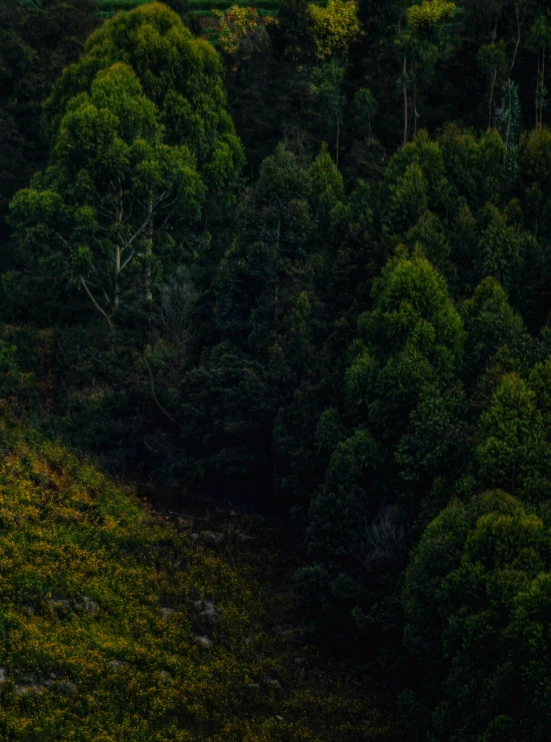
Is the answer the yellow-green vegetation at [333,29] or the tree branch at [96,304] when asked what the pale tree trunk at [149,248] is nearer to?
the tree branch at [96,304]

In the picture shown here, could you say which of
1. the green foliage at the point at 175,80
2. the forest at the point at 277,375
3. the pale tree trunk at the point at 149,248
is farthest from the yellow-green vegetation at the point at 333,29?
the pale tree trunk at the point at 149,248

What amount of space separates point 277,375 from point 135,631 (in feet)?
33.0

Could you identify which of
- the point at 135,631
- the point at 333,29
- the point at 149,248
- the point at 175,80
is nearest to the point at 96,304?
the point at 149,248

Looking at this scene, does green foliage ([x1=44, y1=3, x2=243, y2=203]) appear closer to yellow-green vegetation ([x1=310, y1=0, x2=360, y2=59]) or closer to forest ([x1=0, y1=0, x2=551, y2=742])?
forest ([x1=0, y1=0, x2=551, y2=742])

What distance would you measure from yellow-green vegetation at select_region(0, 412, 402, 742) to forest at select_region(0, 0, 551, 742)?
9 cm

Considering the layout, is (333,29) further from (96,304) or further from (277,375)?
(277,375)

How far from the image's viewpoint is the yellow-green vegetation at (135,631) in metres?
28.1

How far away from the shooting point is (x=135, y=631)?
103 ft

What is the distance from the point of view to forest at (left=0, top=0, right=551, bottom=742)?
29.0 m

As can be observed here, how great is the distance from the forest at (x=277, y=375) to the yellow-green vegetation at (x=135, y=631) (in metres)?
0.09

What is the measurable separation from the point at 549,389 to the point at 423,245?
24.8 ft

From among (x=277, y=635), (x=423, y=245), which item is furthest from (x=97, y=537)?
(x=423, y=245)

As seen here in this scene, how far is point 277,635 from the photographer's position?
33.2 metres

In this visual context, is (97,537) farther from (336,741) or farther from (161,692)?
(336,741)
